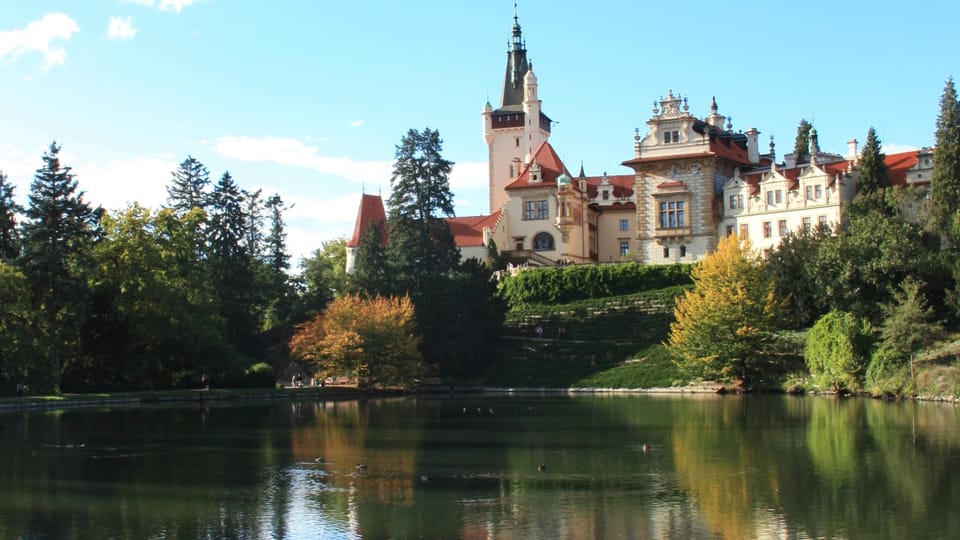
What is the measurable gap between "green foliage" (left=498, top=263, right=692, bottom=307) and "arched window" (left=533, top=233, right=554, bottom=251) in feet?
19.7

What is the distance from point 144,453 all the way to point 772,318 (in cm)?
3284

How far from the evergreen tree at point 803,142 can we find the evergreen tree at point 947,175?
A: 16635mm

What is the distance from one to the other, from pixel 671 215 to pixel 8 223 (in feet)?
123

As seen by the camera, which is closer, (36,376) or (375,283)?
Result: (36,376)

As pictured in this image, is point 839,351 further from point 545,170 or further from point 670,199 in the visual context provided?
point 545,170

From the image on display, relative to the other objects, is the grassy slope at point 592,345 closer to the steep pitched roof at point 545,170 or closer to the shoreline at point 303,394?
the shoreline at point 303,394

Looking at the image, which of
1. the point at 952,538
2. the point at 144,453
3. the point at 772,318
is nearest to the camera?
the point at 952,538

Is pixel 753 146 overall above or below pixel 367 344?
above

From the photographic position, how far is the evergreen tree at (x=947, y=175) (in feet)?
177

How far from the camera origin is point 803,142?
7862 cm

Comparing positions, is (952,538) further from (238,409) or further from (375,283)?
(375,283)

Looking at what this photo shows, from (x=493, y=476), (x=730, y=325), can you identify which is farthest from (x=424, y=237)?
(x=493, y=476)

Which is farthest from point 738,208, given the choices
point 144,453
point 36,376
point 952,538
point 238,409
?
point 952,538

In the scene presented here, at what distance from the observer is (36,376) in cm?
4706
